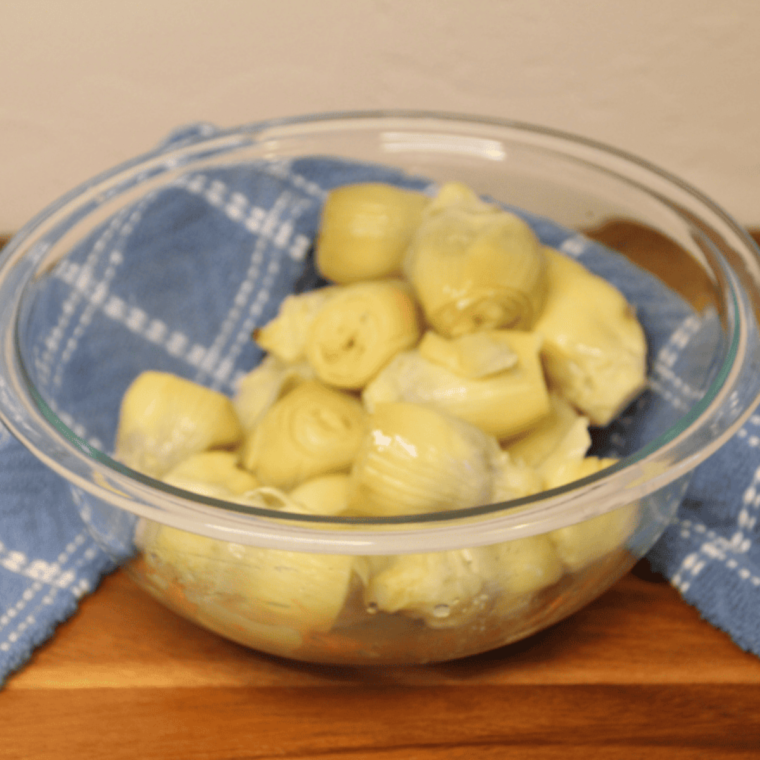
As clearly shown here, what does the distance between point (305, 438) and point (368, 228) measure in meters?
0.10

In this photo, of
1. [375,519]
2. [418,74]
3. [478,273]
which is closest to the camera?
[375,519]

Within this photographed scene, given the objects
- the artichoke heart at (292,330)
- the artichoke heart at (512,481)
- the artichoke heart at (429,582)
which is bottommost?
the artichoke heart at (429,582)

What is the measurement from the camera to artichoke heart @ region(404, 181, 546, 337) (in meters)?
0.31

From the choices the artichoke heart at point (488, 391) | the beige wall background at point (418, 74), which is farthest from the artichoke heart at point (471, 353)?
the beige wall background at point (418, 74)

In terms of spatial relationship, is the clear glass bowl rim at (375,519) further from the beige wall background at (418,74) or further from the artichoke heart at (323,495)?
the beige wall background at (418,74)

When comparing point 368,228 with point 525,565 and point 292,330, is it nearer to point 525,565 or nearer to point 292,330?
point 292,330

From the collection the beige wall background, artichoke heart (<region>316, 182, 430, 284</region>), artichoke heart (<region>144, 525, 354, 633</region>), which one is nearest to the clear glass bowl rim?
artichoke heart (<region>144, 525, 354, 633</region>)

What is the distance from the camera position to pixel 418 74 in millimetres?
563

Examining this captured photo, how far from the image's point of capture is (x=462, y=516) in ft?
0.68

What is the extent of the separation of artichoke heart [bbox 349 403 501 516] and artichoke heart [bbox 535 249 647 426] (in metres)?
0.08

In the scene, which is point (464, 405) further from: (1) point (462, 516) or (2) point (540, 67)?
(2) point (540, 67)

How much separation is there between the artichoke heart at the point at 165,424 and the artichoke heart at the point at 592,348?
0.44 feet

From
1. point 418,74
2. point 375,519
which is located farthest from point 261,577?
point 418,74

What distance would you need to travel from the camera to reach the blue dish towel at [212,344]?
0.30m
